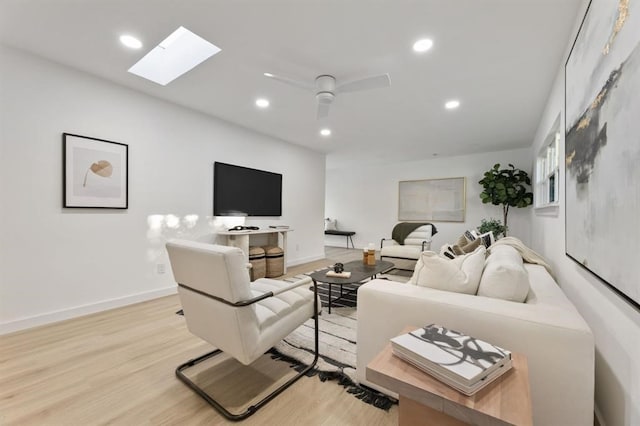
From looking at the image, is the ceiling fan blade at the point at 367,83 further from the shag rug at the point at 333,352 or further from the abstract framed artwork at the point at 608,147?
the shag rug at the point at 333,352

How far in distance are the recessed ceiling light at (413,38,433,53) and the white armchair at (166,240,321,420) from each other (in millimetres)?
2152

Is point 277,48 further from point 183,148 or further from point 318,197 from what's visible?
point 318,197

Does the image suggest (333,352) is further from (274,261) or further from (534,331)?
(274,261)

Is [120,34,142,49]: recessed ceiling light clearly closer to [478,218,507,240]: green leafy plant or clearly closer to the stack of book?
the stack of book

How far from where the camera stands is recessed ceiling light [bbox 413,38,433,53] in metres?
2.16

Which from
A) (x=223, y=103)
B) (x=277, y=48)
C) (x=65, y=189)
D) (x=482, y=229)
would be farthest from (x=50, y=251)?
(x=482, y=229)

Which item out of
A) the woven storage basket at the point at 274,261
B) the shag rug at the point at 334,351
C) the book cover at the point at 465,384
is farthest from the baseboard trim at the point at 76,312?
the book cover at the point at 465,384

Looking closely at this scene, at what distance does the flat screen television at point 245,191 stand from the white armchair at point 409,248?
216 cm

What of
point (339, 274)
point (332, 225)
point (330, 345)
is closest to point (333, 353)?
point (330, 345)

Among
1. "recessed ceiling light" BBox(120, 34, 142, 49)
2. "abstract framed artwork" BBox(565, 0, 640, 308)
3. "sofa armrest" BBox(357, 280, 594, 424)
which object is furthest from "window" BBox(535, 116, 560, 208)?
"recessed ceiling light" BBox(120, 34, 142, 49)

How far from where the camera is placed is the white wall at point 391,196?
5906 millimetres

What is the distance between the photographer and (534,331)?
110cm

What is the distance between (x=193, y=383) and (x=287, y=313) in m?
0.71

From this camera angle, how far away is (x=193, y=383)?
1.69m
